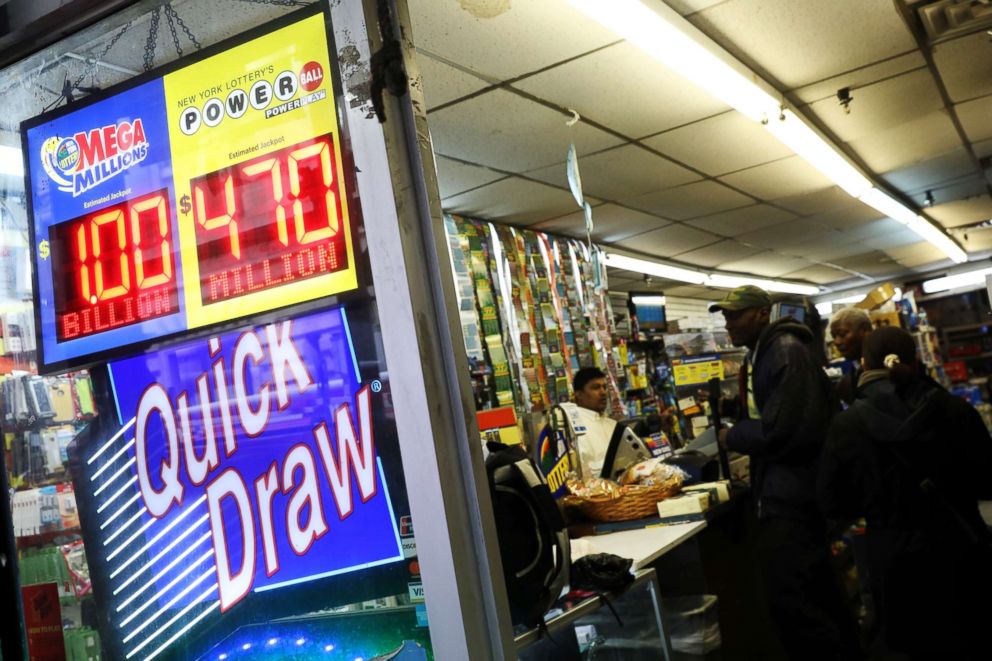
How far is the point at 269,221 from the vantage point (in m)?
1.41

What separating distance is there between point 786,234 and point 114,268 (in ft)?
30.6

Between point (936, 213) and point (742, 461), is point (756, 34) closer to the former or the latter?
point (742, 461)

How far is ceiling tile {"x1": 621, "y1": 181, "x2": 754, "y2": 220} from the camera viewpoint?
22.7 feet

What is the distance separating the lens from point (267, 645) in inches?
56.7

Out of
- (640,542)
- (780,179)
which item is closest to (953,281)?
(780,179)

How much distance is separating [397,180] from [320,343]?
31 centimetres

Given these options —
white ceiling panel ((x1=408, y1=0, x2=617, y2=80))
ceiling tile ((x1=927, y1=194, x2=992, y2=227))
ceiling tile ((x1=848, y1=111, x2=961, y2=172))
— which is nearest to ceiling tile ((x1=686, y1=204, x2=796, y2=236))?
ceiling tile ((x1=848, y1=111, x2=961, y2=172))

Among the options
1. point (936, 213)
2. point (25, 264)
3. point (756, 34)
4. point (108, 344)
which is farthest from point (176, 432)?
point (936, 213)

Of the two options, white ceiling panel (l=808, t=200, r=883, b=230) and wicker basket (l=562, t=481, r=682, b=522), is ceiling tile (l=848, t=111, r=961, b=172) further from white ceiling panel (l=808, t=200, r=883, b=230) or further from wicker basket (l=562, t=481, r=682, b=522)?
wicker basket (l=562, t=481, r=682, b=522)

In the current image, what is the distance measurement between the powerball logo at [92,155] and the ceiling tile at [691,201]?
18.7 ft

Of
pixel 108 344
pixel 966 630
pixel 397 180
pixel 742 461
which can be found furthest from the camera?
pixel 742 461

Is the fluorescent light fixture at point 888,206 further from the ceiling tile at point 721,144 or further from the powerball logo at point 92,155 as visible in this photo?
the powerball logo at point 92,155

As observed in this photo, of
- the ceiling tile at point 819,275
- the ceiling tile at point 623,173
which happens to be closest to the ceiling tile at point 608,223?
the ceiling tile at point 623,173

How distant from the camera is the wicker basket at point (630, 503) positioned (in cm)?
350
